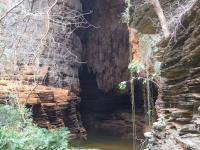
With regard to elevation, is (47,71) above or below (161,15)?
below

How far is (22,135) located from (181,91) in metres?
4.28

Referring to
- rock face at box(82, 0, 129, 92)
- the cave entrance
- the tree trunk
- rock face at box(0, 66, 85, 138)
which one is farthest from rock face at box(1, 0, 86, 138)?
the tree trunk

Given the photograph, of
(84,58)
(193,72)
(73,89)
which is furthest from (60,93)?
(193,72)

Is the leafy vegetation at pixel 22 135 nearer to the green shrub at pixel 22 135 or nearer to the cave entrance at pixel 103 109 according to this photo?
the green shrub at pixel 22 135

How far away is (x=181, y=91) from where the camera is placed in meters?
6.18

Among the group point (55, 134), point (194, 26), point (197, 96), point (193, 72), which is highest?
point (194, 26)

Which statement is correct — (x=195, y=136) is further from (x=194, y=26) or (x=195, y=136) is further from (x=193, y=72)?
(x=194, y=26)

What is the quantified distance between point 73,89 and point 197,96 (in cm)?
1571

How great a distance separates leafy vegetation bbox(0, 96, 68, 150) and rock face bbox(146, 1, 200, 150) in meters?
2.94

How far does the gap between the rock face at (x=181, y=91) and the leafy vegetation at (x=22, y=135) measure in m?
2.94

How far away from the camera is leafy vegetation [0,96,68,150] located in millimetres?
8102

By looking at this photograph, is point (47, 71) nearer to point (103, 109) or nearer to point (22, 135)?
point (103, 109)

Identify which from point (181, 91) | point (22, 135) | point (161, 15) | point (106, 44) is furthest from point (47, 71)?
point (181, 91)

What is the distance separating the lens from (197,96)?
538 centimetres
